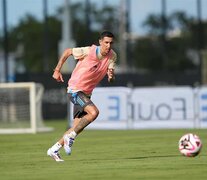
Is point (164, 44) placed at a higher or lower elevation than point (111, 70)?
lower

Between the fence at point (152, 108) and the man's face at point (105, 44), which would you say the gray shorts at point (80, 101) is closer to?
the man's face at point (105, 44)

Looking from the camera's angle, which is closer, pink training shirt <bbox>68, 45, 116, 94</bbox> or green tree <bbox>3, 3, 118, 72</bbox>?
pink training shirt <bbox>68, 45, 116, 94</bbox>

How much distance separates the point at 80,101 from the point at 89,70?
23.3 inches

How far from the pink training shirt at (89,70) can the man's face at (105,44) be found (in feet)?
0.46

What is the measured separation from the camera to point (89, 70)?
15.7 m

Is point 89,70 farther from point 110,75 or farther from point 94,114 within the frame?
point 94,114

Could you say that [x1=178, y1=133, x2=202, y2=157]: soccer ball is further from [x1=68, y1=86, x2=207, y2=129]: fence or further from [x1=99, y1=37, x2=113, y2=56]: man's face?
[x1=68, y1=86, x2=207, y2=129]: fence

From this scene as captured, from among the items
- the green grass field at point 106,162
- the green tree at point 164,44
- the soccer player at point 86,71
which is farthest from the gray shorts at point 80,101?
the green tree at point 164,44

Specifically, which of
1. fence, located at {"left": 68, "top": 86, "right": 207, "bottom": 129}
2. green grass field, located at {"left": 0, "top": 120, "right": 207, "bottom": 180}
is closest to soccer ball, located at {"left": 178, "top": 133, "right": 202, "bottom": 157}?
green grass field, located at {"left": 0, "top": 120, "right": 207, "bottom": 180}

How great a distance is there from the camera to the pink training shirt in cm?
1567

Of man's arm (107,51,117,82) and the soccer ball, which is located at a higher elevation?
man's arm (107,51,117,82)

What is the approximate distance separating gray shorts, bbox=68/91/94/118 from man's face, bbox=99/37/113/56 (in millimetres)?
848

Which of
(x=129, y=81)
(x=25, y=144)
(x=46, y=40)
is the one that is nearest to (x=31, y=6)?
(x=46, y=40)

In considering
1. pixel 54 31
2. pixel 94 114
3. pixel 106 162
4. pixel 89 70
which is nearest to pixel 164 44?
pixel 54 31
